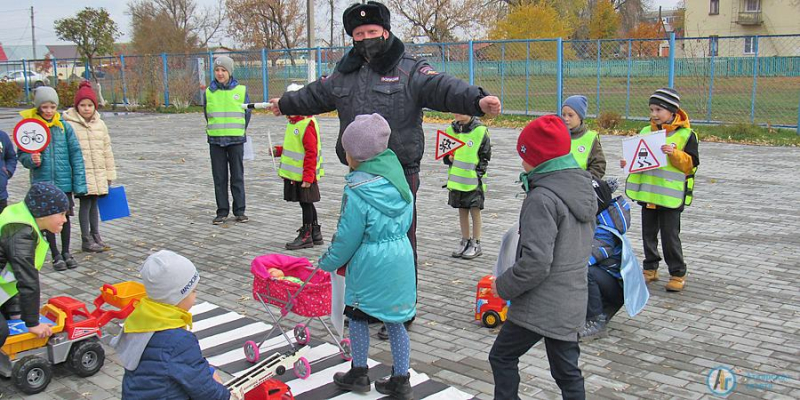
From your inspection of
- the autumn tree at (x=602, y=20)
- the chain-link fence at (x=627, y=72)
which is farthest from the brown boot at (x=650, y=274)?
the autumn tree at (x=602, y=20)

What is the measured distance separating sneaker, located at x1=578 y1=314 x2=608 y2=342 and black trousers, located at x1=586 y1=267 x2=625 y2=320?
41mm

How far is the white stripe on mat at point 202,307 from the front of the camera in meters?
6.20

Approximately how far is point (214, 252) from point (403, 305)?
4.38 metres

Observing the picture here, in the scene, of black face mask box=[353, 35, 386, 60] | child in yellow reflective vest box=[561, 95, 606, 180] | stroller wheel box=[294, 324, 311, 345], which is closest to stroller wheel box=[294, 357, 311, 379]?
stroller wheel box=[294, 324, 311, 345]

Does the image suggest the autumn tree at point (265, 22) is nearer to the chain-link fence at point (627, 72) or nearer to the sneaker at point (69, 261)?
the chain-link fence at point (627, 72)

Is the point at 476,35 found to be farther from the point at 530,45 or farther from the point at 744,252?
the point at 744,252

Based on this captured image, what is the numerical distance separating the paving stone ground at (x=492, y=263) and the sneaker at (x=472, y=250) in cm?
13

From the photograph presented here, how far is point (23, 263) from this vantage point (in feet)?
14.4

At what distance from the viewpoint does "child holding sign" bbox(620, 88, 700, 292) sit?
6.31 metres

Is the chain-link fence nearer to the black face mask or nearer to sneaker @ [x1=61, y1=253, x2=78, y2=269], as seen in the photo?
the black face mask

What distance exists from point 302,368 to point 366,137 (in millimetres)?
1651

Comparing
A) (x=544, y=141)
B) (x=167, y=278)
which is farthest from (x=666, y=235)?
(x=167, y=278)

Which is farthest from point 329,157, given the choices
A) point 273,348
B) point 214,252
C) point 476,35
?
point 476,35

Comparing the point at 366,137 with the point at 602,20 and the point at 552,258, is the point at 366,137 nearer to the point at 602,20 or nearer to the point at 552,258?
the point at 552,258
